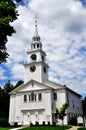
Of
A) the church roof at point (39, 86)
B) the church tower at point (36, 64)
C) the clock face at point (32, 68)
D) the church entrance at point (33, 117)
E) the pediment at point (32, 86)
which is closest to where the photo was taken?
the church entrance at point (33, 117)

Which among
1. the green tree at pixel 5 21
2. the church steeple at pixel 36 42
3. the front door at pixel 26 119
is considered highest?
the church steeple at pixel 36 42

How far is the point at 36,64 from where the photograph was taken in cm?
4825

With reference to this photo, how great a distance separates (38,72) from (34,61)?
2.88m

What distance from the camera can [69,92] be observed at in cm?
4850

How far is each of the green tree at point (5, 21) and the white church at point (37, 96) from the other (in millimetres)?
26719

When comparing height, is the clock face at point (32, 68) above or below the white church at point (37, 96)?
above

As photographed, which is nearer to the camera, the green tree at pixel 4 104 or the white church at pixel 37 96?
the white church at pixel 37 96

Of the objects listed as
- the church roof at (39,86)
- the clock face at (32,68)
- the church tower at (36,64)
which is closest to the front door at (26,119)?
the church roof at (39,86)

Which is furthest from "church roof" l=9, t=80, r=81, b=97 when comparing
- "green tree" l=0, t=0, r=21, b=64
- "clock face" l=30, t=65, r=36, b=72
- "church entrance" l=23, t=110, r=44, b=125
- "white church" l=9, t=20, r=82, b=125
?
"green tree" l=0, t=0, r=21, b=64

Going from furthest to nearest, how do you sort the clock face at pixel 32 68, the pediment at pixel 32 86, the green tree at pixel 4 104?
the green tree at pixel 4 104 < the clock face at pixel 32 68 < the pediment at pixel 32 86

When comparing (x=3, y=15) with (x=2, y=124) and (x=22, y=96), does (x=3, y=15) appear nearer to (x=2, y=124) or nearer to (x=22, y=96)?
(x=2, y=124)

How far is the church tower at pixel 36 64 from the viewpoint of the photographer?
47.5 m

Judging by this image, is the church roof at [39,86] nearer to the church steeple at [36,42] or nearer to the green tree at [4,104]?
the church steeple at [36,42]

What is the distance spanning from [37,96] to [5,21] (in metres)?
30.1
